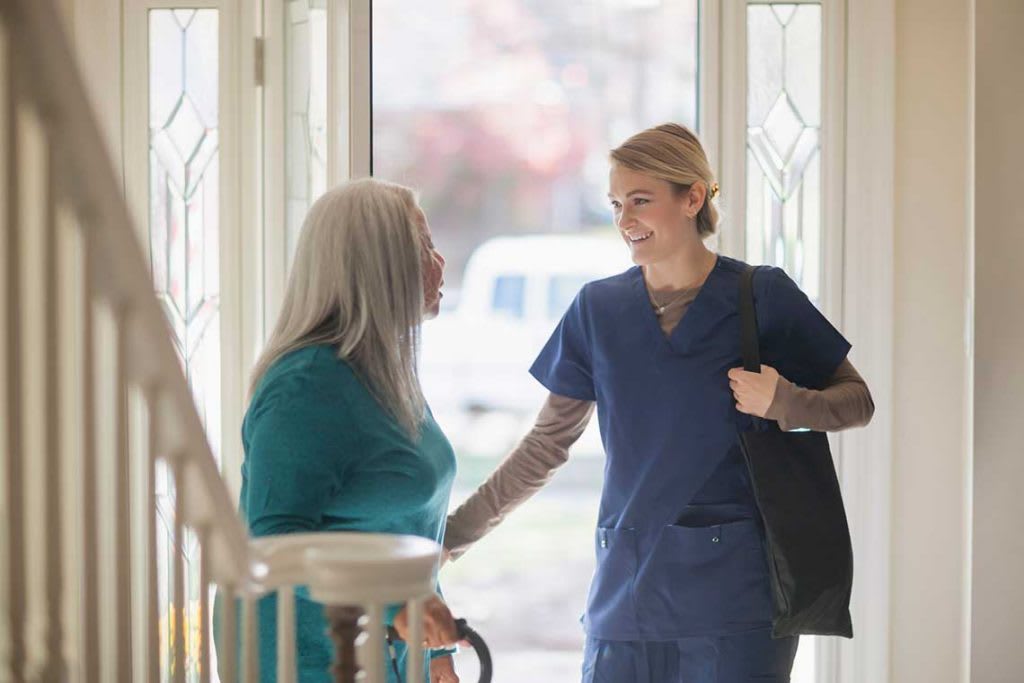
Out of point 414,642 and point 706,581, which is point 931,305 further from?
point 414,642

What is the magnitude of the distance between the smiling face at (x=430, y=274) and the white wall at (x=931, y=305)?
4.89 ft

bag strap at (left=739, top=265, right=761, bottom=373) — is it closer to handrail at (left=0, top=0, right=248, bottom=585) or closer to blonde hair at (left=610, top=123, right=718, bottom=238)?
blonde hair at (left=610, top=123, right=718, bottom=238)

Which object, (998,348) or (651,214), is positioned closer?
(651,214)

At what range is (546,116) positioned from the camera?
38.2 ft

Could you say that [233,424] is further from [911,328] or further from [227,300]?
[911,328]

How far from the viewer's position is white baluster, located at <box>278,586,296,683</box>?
138 cm

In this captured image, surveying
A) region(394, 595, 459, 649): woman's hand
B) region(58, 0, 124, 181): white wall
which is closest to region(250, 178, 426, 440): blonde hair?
region(394, 595, 459, 649): woman's hand

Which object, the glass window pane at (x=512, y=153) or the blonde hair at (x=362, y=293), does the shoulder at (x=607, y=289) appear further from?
the glass window pane at (x=512, y=153)

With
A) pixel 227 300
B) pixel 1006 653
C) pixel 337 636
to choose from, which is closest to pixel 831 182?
pixel 1006 653

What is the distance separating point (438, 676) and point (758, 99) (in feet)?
5.41

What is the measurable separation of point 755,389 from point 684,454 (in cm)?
17

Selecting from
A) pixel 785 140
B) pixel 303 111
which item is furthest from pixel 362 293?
pixel 785 140

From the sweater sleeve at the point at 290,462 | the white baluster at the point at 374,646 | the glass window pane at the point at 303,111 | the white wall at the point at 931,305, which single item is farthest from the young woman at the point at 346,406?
the white wall at the point at 931,305

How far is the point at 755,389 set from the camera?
2.11 m
